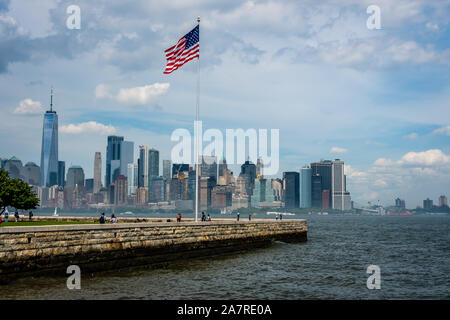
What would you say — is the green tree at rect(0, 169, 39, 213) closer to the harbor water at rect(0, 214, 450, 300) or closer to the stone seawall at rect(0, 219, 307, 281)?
the stone seawall at rect(0, 219, 307, 281)

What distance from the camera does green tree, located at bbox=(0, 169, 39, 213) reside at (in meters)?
45.6

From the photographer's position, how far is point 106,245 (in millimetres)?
28828

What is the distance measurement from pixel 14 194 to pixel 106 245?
23.0 m

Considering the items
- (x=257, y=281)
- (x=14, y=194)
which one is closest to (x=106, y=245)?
(x=257, y=281)

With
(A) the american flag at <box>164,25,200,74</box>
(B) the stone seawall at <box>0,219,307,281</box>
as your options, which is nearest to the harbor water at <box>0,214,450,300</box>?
(B) the stone seawall at <box>0,219,307,281</box>

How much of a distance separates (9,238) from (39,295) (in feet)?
15.4

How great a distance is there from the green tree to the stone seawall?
2111 cm

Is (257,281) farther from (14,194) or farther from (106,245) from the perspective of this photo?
(14,194)

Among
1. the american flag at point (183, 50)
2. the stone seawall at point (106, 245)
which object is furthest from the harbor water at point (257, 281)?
the american flag at point (183, 50)

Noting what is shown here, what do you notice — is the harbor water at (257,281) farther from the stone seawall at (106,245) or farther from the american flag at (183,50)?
the american flag at (183,50)
